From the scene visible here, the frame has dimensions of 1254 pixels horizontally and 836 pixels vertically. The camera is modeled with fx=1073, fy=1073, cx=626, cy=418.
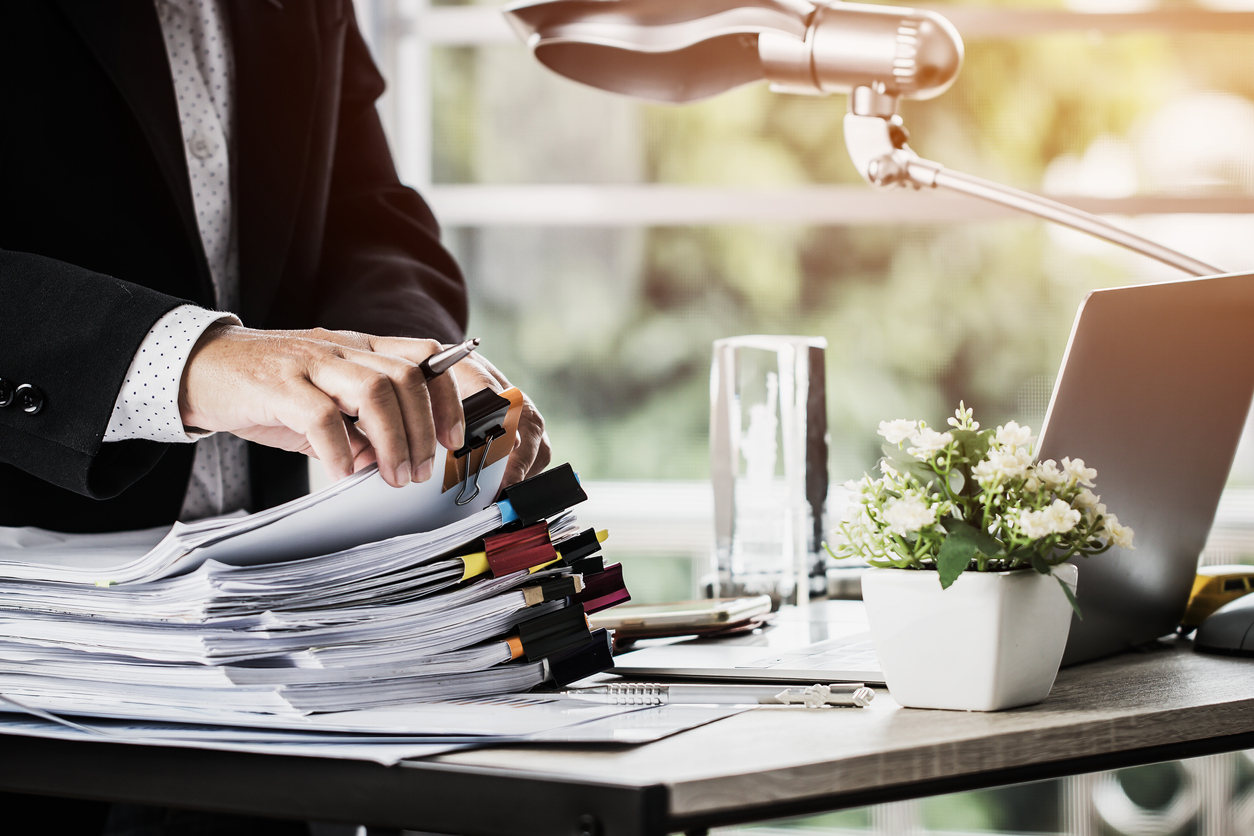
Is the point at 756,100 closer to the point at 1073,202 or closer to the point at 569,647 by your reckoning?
the point at 1073,202

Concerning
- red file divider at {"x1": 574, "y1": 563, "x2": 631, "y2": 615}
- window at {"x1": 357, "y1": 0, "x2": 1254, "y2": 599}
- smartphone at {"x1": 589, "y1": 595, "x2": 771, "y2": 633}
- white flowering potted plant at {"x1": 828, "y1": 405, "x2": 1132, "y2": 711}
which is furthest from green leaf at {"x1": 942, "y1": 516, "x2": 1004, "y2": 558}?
window at {"x1": 357, "y1": 0, "x2": 1254, "y2": 599}

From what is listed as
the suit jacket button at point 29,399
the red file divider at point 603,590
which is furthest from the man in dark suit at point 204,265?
the red file divider at point 603,590

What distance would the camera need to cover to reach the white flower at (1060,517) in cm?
56

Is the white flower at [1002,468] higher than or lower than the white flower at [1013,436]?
lower

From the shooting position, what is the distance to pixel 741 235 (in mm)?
2537

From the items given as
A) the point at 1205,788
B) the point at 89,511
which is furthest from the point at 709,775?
the point at 1205,788

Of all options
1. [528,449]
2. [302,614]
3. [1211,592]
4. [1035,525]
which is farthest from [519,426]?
[1211,592]

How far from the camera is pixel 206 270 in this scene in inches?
39.2

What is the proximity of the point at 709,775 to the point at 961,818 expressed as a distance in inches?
88.2

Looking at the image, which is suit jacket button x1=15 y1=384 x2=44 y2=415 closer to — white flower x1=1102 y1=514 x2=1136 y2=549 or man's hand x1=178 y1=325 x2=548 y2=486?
man's hand x1=178 y1=325 x2=548 y2=486

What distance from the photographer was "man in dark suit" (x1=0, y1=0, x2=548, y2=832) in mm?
565

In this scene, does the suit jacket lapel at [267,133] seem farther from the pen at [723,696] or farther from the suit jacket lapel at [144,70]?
the pen at [723,696]

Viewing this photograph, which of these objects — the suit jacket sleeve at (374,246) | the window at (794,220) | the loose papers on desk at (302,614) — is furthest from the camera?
the window at (794,220)

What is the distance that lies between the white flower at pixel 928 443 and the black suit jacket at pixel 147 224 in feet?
1.36
